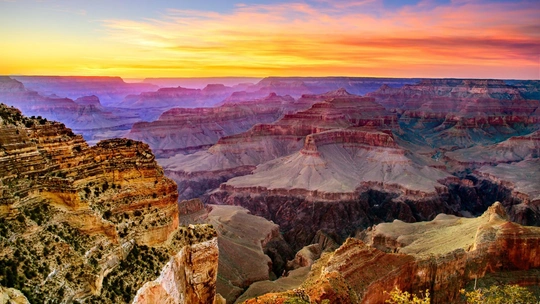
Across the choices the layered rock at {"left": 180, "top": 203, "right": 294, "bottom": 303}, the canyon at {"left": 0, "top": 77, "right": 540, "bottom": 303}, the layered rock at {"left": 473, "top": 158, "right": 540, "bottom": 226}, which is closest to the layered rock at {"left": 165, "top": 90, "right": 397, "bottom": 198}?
the canyon at {"left": 0, "top": 77, "right": 540, "bottom": 303}

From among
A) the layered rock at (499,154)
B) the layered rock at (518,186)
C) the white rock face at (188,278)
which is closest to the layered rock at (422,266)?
the white rock face at (188,278)

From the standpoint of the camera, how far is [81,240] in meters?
26.0

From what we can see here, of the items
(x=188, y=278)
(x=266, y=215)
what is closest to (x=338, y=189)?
(x=266, y=215)

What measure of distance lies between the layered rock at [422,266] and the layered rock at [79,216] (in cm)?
1057

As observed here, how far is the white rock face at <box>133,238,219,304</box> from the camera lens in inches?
1054

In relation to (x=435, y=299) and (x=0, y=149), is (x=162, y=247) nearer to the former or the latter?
(x=0, y=149)

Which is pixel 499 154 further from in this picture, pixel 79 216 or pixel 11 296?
pixel 11 296

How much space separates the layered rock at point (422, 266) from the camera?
3901cm

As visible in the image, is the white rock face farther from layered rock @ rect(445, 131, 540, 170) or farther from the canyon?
layered rock @ rect(445, 131, 540, 170)

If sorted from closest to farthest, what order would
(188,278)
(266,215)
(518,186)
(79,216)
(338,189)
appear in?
(79,216) → (188,278) → (266,215) → (338,189) → (518,186)

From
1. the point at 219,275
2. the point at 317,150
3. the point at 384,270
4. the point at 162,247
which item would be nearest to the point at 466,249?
the point at 384,270

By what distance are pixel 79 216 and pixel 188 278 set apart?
864 centimetres

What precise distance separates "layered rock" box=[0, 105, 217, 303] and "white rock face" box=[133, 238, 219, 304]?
1.88ft

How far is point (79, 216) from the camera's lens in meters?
26.6
